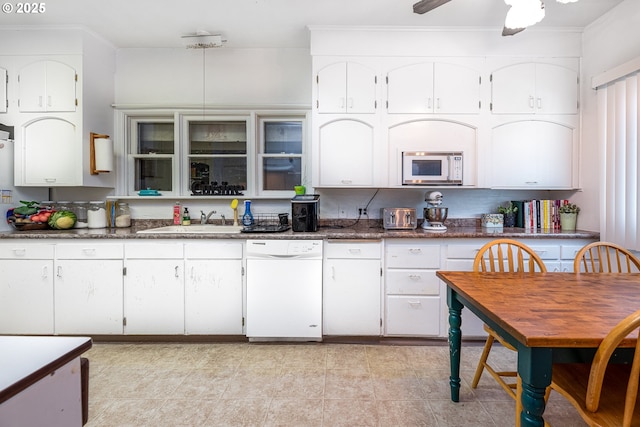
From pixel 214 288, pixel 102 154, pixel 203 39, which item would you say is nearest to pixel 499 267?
pixel 214 288

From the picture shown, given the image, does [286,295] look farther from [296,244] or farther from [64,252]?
[64,252]

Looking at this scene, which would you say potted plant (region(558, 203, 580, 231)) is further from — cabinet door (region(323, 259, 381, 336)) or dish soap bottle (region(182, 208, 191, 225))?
Answer: dish soap bottle (region(182, 208, 191, 225))

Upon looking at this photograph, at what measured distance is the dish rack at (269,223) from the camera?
110 inches

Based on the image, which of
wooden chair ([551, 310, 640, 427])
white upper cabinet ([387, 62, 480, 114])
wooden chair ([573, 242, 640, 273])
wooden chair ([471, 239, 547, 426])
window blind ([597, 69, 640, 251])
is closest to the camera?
wooden chair ([551, 310, 640, 427])

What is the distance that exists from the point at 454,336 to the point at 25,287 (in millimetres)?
3206

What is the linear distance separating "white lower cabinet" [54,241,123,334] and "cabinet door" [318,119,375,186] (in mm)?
1831

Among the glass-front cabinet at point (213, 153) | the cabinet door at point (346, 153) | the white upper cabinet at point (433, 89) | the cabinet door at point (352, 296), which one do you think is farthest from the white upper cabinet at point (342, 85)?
the cabinet door at point (352, 296)

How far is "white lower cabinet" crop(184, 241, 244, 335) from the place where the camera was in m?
2.65

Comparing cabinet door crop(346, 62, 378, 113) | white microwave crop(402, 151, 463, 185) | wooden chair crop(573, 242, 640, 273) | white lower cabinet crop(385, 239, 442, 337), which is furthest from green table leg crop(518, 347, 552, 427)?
cabinet door crop(346, 62, 378, 113)

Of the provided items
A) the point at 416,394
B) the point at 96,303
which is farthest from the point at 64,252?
the point at 416,394

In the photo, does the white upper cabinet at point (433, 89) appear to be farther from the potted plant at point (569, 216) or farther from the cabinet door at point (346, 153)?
the potted plant at point (569, 216)

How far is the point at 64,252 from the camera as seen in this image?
2.63 meters

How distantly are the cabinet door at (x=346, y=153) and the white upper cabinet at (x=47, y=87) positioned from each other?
88.4 inches

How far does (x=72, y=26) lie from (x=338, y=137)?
98.5 inches
